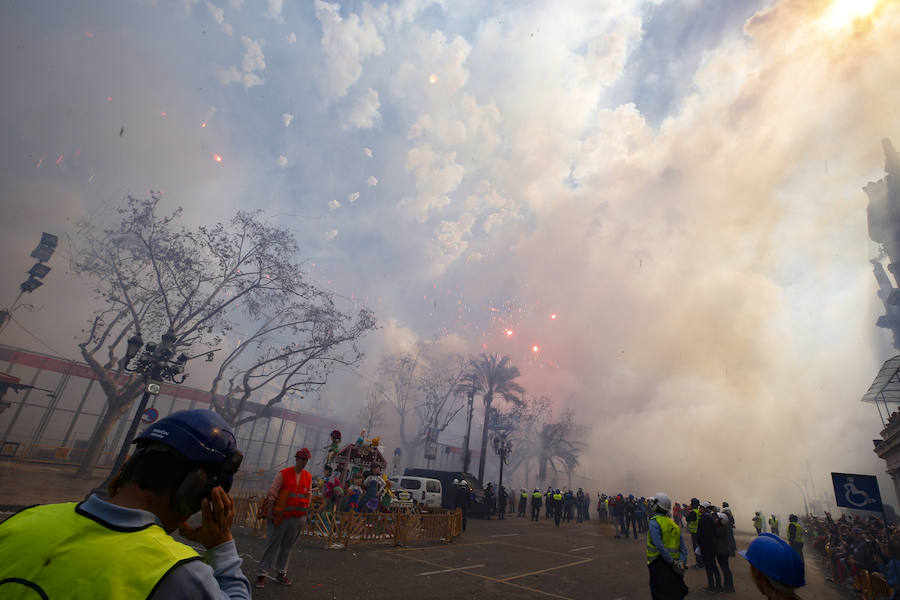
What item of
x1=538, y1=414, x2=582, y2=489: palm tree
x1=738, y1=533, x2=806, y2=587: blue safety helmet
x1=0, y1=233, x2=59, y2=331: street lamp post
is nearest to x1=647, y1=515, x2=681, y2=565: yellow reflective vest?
x1=738, y1=533, x2=806, y2=587: blue safety helmet

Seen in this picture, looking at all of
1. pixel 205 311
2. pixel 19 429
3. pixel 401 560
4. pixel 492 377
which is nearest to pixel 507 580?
pixel 401 560

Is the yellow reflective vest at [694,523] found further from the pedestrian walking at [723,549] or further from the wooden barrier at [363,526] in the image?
the wooden barrier at [363,526]

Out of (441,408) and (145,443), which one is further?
(441,408)


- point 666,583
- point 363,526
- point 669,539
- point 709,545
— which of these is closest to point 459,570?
point 363,526

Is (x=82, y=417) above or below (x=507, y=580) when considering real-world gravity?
above

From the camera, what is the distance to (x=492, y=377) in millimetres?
35938

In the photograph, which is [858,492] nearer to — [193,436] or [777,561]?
[777,561]

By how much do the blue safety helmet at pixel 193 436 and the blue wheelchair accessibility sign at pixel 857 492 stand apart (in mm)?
16539

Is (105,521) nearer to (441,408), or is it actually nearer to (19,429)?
(19,429)

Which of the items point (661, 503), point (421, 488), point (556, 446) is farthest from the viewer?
point (556, 446)

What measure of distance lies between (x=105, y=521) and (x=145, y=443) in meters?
0.42

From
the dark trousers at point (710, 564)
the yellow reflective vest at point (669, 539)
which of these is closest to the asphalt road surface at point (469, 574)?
the dark trousers at point (710, 564)

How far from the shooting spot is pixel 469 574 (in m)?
9.22

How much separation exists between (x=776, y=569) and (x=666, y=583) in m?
3.95
